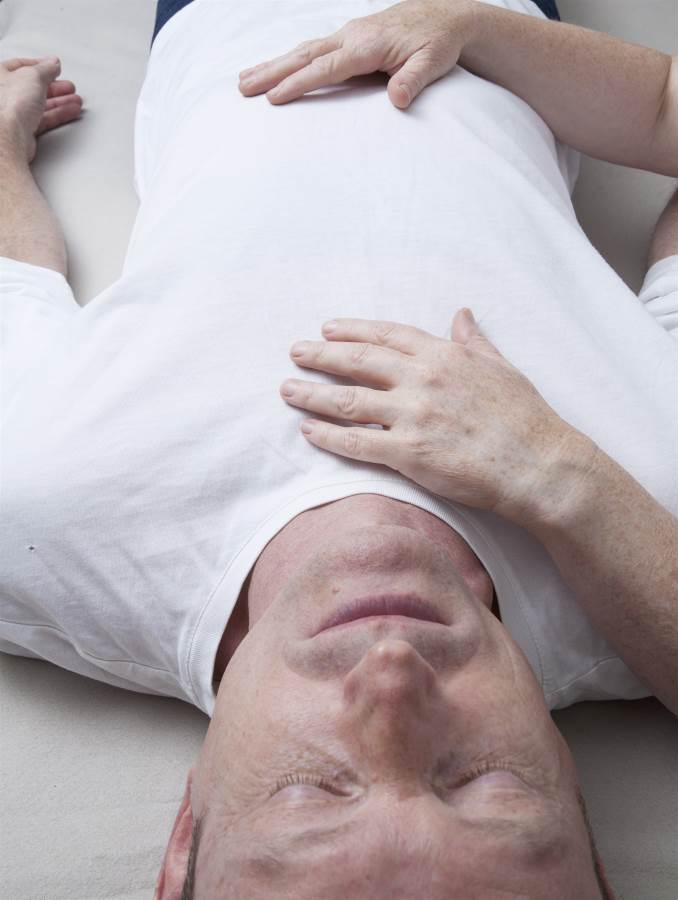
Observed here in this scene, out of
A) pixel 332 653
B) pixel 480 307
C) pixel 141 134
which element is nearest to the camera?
pixel 332 653

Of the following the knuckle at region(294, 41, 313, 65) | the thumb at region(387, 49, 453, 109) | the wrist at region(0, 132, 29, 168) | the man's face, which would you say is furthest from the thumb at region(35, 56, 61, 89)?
the man's face

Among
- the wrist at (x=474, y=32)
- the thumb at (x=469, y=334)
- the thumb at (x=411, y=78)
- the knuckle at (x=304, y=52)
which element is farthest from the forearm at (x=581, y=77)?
the thumb at (x=469, y=334)

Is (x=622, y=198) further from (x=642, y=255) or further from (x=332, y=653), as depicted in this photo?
(x=332, y=653)

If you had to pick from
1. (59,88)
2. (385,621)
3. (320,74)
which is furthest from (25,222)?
(385,621)

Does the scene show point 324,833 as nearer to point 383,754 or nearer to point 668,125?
point 383,754

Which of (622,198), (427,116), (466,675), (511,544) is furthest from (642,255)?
(466,675)

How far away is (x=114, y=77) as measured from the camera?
6.54 feet

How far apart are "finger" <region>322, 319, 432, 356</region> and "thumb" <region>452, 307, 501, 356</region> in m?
0.04

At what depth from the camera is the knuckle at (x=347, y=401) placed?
1.07 meters

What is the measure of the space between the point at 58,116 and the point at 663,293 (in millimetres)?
1184

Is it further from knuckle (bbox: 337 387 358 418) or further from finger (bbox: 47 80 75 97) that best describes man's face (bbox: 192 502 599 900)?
finger (bbox: 47 80 75 97)

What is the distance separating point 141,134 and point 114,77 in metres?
0.42

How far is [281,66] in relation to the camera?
1351 mm

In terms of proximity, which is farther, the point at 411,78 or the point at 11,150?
the point at 11,150
